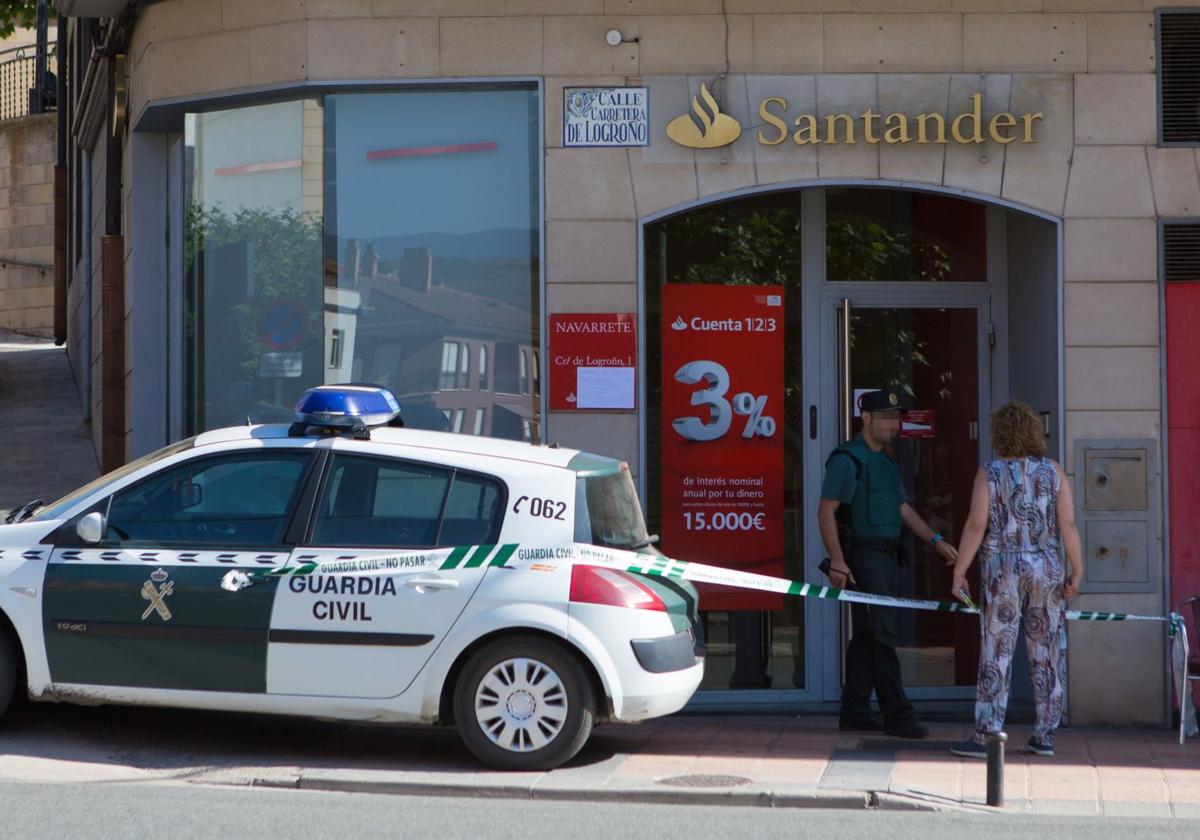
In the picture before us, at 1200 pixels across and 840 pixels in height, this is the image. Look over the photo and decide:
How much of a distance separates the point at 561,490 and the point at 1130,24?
501 cm

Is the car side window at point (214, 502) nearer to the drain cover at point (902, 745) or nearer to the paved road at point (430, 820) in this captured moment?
the paved road at point (430, 820)

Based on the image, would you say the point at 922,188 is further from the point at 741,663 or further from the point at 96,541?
the point at 96,541

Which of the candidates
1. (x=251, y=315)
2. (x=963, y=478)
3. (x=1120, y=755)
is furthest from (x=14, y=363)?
(x=1120, y=755)

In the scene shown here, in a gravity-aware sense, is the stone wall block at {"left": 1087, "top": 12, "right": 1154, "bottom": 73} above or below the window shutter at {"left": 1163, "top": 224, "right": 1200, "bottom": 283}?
above

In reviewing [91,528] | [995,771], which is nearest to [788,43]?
[995,771]

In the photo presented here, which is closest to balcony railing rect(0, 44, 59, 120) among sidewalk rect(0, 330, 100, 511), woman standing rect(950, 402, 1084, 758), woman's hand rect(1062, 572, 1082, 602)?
sidewalk rect(0, 330, 100, 511)

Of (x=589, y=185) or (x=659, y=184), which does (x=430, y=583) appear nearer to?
(x=589, y=185)

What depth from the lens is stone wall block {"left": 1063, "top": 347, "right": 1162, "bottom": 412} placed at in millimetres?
9523

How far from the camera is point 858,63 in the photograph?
9609 millimetres

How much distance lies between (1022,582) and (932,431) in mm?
2643

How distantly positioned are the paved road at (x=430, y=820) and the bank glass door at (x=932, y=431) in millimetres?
3649

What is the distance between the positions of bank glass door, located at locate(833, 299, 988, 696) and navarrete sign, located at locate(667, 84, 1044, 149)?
1187 millimetres

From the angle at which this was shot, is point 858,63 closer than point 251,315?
Yes

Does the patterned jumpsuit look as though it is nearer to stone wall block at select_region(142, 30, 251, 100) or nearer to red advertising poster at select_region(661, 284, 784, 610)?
red advertising poster at select_region(661, 284, 784, 610)
